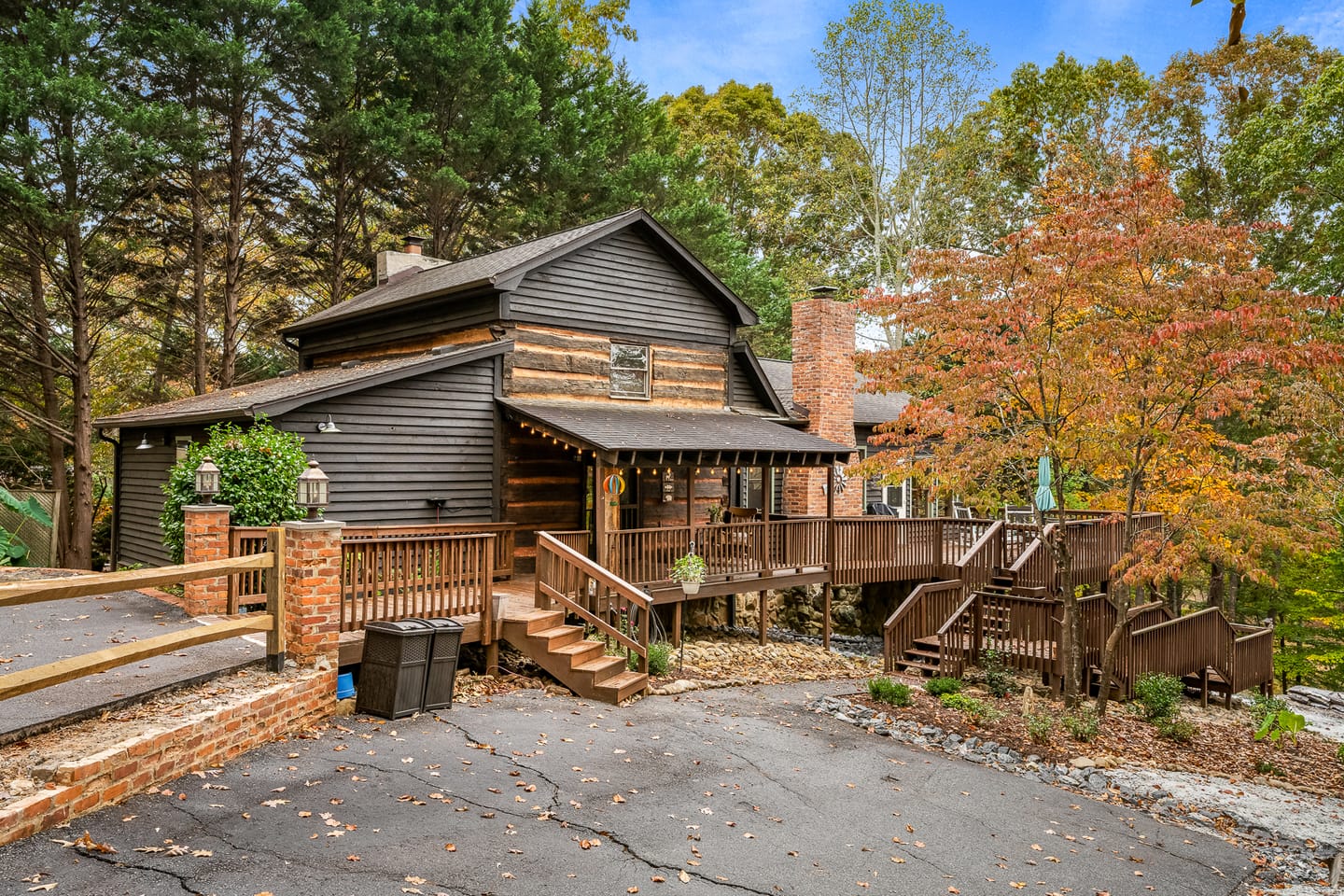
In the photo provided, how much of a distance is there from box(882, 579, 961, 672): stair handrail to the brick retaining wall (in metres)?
9.21

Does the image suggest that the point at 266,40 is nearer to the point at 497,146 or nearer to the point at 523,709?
the point at 497,146

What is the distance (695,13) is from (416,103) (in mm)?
16050

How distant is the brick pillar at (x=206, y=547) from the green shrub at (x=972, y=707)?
8.93 m

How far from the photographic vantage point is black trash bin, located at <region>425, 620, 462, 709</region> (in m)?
8.06

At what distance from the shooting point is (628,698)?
984 cm

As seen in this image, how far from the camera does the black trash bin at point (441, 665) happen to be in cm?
806

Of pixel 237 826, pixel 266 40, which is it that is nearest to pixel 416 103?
pixel 266 40

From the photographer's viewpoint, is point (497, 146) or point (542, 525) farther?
point (497, 146)

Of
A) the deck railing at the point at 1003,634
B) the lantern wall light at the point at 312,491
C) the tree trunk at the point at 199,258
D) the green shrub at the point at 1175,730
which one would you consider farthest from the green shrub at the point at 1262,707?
the tree trunk at the point at 199,258

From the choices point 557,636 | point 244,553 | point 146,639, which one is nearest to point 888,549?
point 557,636

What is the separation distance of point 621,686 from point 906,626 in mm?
6548

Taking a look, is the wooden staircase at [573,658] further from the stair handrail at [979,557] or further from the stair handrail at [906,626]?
the stair handrail at [979,557]

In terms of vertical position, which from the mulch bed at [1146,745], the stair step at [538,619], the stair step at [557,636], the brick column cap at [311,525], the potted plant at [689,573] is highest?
the brick column cap at [311,525]

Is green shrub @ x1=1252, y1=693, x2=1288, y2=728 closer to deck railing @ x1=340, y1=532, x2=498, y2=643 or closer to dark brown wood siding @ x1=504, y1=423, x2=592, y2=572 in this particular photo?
dark brown wood siding @ x1=504, y1=423, x2=592, y2=572
